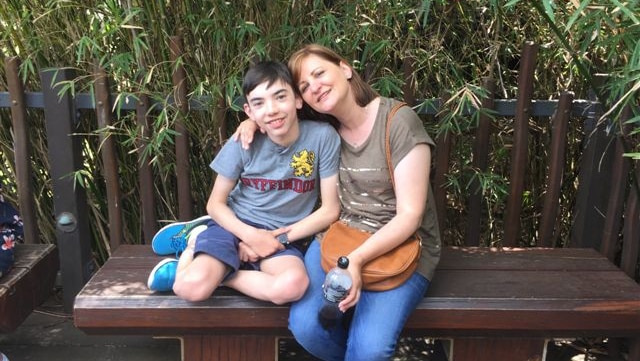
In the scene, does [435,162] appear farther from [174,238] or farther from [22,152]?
[22,152]

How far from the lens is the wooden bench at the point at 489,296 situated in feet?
7.47

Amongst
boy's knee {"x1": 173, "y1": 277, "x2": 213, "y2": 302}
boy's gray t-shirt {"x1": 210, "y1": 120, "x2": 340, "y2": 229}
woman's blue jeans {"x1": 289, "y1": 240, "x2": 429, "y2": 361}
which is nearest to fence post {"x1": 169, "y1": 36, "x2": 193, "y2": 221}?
boy's gray t-shirt {"x1": 210, "y1": 120, "x2": 340, "y2": 229}

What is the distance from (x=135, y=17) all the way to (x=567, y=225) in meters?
2.24

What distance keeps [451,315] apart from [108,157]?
162cm

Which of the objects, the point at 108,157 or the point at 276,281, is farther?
the point at 108,157

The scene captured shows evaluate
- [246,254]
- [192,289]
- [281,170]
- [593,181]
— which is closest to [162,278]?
[192,289]

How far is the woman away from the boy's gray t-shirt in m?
0.07

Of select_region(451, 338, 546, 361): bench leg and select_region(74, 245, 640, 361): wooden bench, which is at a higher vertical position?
select_region(74, 245, 640, 361): wooden bench

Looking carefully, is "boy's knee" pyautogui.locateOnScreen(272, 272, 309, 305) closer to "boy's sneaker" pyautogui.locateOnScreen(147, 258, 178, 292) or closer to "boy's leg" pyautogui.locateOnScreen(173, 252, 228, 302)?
"boy's leg" pyautogui.locateOnScreen(173, 252, 228, 302)

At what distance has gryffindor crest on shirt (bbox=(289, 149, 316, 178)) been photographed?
2408 mm

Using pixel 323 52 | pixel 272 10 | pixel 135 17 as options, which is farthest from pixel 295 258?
pixel 135 17

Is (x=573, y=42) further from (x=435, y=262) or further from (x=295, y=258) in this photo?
(x=295, y=258)

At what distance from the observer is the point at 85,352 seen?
114 inches

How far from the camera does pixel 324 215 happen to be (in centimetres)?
241
